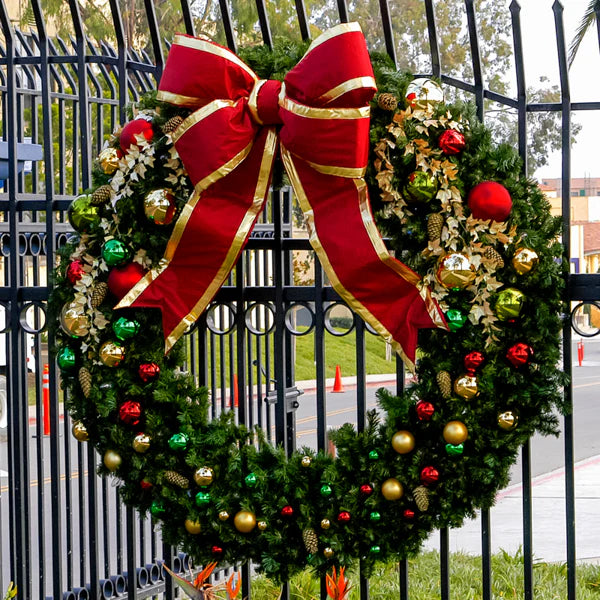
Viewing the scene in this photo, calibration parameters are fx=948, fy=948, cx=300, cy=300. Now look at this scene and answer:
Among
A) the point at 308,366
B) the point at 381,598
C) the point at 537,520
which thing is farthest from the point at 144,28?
the point at 381,598

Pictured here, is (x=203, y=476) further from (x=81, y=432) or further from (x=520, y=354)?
(x=520, y=354)

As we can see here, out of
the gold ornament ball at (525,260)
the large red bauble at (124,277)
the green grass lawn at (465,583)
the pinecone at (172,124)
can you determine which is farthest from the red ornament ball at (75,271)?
the green grass lawn at (465,583)

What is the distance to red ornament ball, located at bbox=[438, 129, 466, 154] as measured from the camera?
9.66ft

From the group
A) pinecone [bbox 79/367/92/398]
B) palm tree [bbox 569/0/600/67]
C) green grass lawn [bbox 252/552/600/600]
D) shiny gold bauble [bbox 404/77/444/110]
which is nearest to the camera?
shiny gold bauble [bbox 404/77/444/110]

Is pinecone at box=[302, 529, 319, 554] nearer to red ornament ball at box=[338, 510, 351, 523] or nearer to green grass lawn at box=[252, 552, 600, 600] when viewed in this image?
red ornament ball at box=[338, 510, 351, 523]

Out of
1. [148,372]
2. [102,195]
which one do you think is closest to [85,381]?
[148,372]

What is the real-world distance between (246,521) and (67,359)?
0.88 m

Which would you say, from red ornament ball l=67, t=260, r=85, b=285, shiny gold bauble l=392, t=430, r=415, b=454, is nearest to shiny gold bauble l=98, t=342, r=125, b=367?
red ornament ball l=67, t=260, r=85, b=285

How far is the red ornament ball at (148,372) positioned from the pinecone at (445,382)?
3.30 ft

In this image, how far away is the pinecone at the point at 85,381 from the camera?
3352 mm

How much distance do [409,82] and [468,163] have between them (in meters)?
0.33

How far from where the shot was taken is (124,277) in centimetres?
332

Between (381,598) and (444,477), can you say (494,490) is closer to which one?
(444,477)

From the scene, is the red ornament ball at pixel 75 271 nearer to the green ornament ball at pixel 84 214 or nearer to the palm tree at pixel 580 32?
the green ornament ball at pixel 84 214
